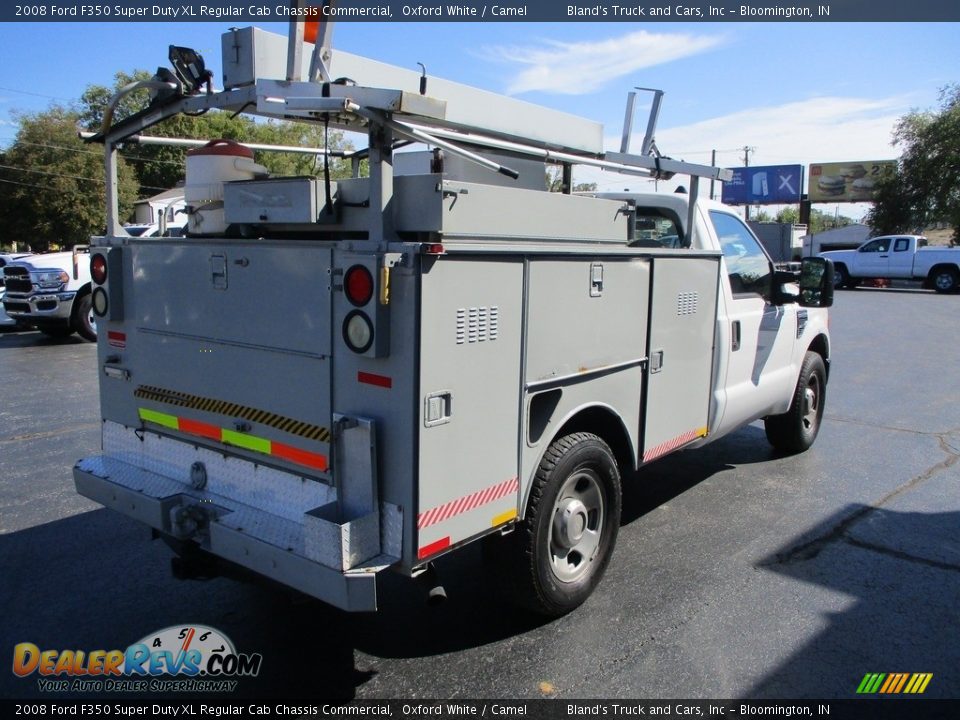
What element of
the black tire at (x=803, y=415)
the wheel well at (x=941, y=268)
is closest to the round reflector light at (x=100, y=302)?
the black tire at (x=803, y=415)

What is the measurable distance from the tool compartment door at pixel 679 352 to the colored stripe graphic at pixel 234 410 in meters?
1.98

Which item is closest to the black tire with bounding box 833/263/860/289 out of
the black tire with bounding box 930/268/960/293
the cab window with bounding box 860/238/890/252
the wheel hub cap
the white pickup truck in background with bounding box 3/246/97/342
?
the cab window with bounding box 860/238/890/252

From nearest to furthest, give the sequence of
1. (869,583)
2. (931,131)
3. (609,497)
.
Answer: (609,497)
(869,583)
(931,131)

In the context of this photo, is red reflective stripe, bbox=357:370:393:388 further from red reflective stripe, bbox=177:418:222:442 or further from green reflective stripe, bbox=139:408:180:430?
green reflective stripe, bbox=139:408:180:430

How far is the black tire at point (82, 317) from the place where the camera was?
13.4 meters

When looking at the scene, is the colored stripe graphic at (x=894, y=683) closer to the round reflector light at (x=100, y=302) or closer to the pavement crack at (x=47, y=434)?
the round reflector light at (x=100, y=302)

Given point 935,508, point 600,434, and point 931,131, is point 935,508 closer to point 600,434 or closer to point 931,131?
point 600,434

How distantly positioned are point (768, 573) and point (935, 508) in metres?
1.99

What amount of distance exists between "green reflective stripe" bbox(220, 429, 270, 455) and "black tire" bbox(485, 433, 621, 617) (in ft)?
3.62

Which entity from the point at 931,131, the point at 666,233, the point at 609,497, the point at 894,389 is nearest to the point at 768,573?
the point at 609,497

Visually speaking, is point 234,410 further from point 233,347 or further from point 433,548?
point 433,548

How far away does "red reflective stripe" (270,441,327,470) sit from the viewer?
318 cm

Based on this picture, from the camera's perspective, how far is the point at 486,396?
3152mm

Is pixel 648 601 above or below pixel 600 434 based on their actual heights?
below
